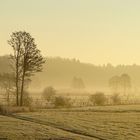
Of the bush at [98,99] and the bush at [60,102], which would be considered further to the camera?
the bush at [98,99]

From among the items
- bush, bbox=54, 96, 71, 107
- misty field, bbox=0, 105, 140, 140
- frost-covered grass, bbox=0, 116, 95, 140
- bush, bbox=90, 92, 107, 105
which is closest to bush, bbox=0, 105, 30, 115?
misty field, bbox=0, 105, 140, 140

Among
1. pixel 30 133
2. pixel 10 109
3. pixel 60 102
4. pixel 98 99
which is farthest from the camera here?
pixel 98 99

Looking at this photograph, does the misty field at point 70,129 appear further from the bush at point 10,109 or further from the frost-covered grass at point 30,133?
the bush at point 10,109

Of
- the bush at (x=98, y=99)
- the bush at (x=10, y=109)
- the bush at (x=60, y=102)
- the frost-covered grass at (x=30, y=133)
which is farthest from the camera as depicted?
the bush at (x=98, y=99)

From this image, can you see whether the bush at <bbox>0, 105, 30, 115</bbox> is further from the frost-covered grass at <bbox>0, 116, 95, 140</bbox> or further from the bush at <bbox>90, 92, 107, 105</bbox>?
the bush at <bbox>90, 92, 107, 105</bbox>

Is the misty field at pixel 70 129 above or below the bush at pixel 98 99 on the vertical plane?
below

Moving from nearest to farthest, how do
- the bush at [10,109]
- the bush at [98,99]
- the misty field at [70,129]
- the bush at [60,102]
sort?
the misty field at [70,129] → the bush at [10,109] → the bush at [60,102] → the bush at [98,99]

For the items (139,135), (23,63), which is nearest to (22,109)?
(23,63)

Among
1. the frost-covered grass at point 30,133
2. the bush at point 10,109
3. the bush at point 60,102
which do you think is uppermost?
the bush at point 60,102

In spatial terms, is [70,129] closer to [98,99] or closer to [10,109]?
[10,109]

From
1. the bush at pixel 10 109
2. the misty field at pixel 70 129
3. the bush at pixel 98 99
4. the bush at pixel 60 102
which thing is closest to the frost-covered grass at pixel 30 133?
the misty field at pixel 70 129

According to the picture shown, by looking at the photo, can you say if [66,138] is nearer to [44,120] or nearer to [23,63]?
[44,120]

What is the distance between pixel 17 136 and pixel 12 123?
8.66 m

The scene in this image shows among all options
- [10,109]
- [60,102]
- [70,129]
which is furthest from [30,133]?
[60,102]
